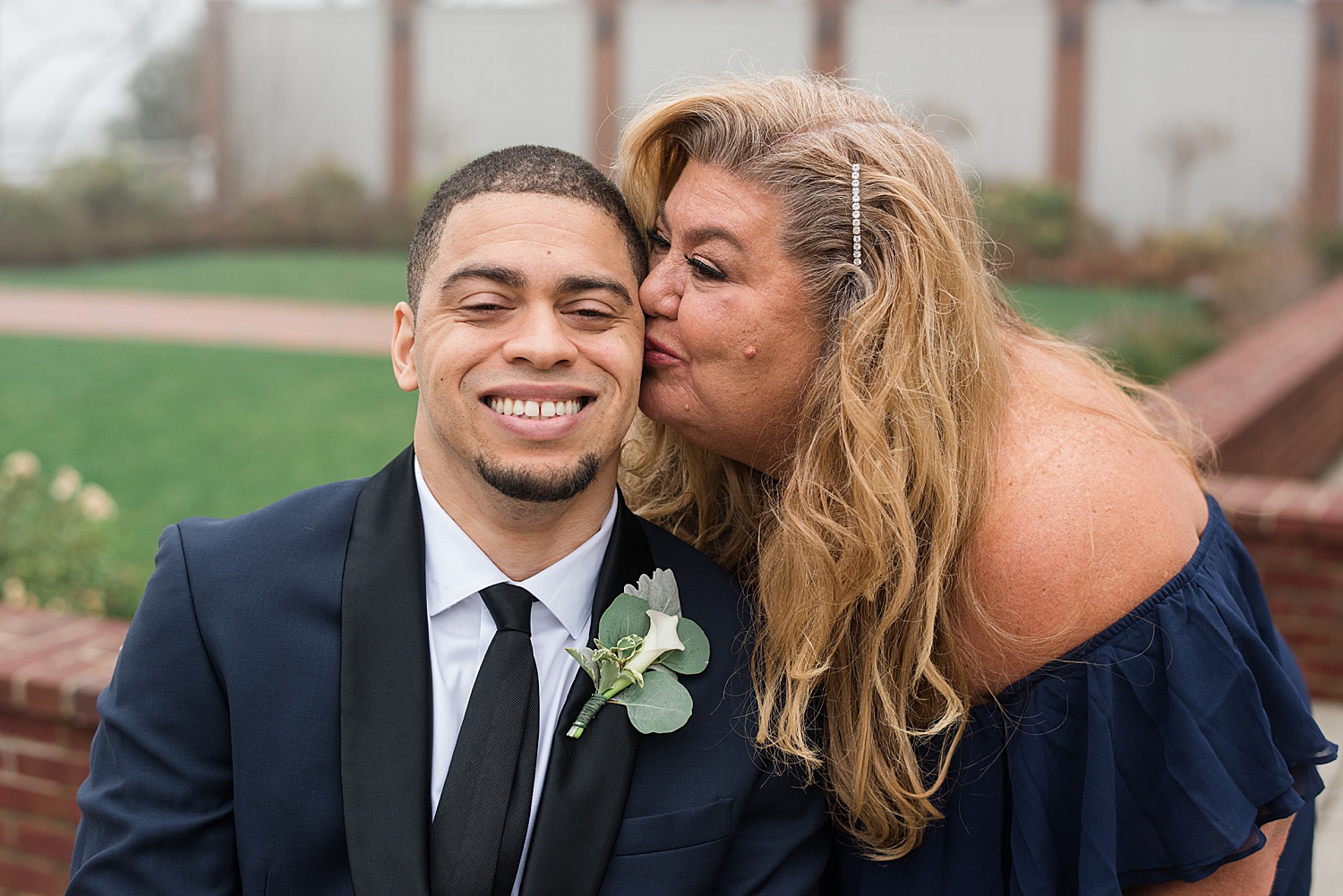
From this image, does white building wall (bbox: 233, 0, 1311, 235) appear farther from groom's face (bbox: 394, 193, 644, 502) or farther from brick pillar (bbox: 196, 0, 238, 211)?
groom's face (bbox: 394, 193, 644, 502)

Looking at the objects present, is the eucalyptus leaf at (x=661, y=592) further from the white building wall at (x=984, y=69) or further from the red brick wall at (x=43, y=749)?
the white building wall at (x=984, y=69)

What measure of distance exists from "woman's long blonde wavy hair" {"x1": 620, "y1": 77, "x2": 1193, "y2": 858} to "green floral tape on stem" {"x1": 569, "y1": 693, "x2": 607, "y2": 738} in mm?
311

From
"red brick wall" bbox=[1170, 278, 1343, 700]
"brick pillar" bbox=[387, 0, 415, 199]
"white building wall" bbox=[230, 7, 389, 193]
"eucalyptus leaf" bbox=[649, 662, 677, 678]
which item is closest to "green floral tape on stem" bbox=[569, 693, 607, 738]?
"eucalyptus leaf" bbox=[649, 662, 677, 678]

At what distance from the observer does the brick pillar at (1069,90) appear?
25375 millimetres

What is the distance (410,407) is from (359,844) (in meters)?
8.02

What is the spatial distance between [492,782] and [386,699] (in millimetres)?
232

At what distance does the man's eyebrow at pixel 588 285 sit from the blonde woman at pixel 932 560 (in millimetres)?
117

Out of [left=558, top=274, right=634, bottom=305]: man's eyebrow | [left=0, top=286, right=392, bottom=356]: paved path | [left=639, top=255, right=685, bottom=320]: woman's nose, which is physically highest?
[left=558, top=274, right=634, bottom=305]: man's eyebrow

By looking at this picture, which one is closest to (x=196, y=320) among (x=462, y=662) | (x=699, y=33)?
(x=462, y=662)

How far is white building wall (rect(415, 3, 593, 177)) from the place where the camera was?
28.2 meters

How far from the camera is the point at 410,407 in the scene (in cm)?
987

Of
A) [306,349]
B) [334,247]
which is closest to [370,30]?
[334,247]

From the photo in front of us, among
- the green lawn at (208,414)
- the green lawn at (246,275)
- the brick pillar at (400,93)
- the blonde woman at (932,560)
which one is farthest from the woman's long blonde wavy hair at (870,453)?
the brick pillar at (400,93)

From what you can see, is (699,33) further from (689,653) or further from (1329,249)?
(689,653)
